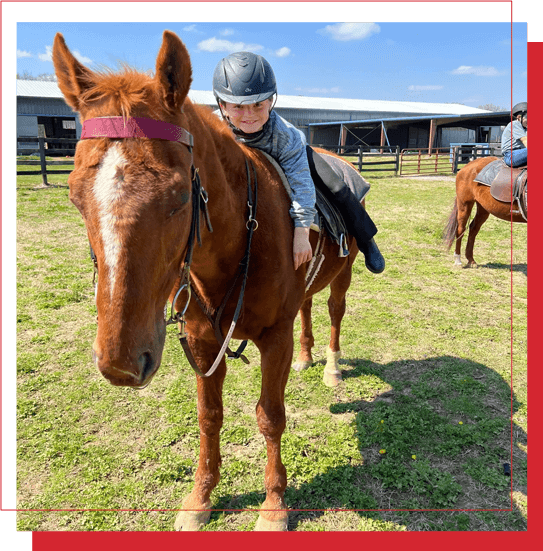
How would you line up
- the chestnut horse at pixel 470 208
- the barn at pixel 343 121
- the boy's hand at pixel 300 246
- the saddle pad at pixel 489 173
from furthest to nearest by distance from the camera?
1. the barn at pixel 343 121
2. the chestnut horse at pixel 470 208
3. the saddle pad at pixel 489 173
4. the boy's hand at pixel 300 246

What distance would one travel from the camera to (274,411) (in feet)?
8.96

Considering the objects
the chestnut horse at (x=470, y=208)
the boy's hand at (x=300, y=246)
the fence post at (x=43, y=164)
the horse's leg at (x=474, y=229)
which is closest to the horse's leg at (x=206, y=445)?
the boy's hand at (x=300, y=246)

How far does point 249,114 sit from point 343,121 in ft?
125

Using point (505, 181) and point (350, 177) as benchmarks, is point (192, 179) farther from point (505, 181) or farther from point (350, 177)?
point (505, 181)

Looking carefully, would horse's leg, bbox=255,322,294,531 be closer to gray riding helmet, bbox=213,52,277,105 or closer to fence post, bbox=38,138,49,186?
gray riding helmet, bbox=213,52,277,105

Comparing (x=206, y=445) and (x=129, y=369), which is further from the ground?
(x=129, y=369)

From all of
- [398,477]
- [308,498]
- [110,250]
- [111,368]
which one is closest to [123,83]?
[110,250]

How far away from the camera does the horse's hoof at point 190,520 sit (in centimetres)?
270

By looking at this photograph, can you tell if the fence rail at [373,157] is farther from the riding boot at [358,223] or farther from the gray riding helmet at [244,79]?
the gray riding helmet at [244,79]

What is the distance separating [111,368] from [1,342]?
5.78 ft

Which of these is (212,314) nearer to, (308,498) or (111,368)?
(111,368)

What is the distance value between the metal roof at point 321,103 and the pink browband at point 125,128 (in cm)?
3278

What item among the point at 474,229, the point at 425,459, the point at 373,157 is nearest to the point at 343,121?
the point at 373,157

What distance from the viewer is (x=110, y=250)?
138 cm
